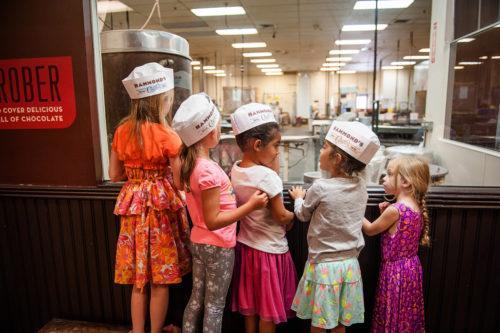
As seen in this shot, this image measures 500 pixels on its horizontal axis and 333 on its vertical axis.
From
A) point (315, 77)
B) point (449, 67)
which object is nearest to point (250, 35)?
point (449, 67)

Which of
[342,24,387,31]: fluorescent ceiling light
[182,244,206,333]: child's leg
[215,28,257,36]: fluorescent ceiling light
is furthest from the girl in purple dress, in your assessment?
[215,28,257,36]: fluorescent ceiling light

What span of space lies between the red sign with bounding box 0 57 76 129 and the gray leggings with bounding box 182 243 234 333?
1.04 m

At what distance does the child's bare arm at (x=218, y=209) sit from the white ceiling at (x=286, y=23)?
407 centimetres

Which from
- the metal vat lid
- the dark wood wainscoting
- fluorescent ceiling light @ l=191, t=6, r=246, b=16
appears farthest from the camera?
fluorescent ceiling light @ l=191, t=6, r=246, b=16

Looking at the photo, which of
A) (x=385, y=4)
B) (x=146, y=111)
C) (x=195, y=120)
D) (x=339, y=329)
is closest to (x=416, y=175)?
(x=339, y=329)

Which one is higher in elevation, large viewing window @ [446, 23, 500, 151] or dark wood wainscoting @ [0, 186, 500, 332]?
large viewing window @ [446, 23, 500, 151]

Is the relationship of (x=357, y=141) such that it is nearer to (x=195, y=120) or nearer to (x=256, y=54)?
(x=195, y=120)

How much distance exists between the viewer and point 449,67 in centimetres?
343

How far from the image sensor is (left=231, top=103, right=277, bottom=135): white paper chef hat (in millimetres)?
1403

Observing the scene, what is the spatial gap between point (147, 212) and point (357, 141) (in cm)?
94

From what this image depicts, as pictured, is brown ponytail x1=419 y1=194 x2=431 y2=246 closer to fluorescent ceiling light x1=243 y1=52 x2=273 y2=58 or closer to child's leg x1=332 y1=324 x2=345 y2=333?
child's leg x1=332 y1=324 x2=345 y2=333

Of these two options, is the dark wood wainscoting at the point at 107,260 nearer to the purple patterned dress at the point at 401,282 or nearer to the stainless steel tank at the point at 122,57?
the purple patterned dress at the point at 401,282

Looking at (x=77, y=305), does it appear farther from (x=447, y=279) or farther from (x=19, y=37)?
(x=447, y=279)

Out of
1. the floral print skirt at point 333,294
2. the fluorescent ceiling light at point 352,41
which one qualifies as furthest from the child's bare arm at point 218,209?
the fluorescent ceiling light at point 352,41
